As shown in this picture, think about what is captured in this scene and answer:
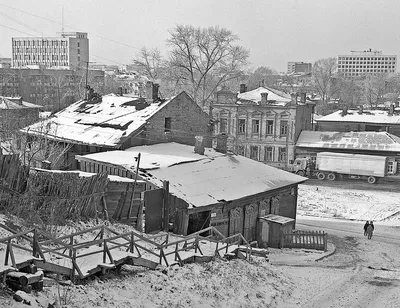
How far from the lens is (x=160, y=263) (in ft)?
49.6

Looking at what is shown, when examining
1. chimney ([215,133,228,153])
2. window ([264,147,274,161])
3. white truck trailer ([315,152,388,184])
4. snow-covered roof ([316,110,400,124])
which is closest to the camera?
chimney ([215,133,228,153])

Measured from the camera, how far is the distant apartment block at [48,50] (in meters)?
174

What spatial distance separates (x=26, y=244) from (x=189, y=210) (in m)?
9.64

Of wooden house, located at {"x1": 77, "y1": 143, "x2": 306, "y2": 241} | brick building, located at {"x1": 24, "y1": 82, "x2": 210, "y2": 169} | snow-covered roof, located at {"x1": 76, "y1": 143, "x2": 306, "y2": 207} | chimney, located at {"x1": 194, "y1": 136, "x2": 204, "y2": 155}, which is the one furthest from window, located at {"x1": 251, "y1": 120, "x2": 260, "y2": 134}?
chimney, located at {"x1": 194, "y1": 136, "x2": 204, "y2": 155}

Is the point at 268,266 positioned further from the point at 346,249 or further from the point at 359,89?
the point at 359,89

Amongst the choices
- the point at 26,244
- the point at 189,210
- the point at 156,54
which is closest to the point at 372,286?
the point at 189,210

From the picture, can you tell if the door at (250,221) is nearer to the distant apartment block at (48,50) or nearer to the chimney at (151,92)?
the chimney at (151,92)

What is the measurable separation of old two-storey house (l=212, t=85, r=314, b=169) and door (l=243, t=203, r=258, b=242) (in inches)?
958

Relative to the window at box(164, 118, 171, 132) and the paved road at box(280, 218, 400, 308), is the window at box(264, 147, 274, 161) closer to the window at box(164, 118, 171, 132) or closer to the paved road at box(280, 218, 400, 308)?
the paved road at box(280, 218, 400, 308)

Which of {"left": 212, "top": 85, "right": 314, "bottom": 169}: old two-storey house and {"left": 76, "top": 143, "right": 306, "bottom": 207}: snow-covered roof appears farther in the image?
{"left": 212, "top": 85, "right": 314, "bottom": 169}: old two-storey house

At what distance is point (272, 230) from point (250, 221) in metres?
1.16

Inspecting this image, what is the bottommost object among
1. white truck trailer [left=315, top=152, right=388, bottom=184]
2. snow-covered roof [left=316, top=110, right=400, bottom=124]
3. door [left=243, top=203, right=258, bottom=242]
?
door [left=243, top=203, right=258, bottom=242]

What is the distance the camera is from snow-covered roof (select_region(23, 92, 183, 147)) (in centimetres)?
3291

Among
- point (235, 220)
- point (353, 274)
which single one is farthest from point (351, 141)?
point (353, 274)
